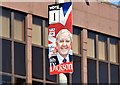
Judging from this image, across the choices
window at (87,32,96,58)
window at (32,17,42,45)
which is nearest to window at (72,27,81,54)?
window at (87,32,96,58)

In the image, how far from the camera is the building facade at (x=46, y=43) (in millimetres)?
21359

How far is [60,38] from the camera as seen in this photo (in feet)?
45.2

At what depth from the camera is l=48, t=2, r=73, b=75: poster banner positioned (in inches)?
534

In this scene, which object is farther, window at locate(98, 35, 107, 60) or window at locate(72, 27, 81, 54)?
window at locate(98, 35, 107, 60)

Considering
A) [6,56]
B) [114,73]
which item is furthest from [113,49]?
[6,56]

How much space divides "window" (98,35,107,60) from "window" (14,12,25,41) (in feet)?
18.9

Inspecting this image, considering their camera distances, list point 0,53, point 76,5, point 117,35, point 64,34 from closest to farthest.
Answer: point 64,34, point 0,53, point 76,5, point 117,35

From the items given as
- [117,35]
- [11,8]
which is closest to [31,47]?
[11,8]

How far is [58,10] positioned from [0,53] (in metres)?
7.72

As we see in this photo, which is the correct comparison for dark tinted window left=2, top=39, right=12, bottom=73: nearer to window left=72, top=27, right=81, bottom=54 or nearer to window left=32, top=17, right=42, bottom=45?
window left=32, top=17, right=42, bottom=45

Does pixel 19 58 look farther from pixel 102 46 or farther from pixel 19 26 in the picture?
pixel 102 46

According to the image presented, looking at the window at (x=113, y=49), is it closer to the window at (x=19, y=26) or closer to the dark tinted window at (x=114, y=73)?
the dark tinted window at (x=114, y=73)

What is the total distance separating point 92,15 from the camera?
25.7 m

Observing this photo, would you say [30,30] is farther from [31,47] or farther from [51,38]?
[51,38]
